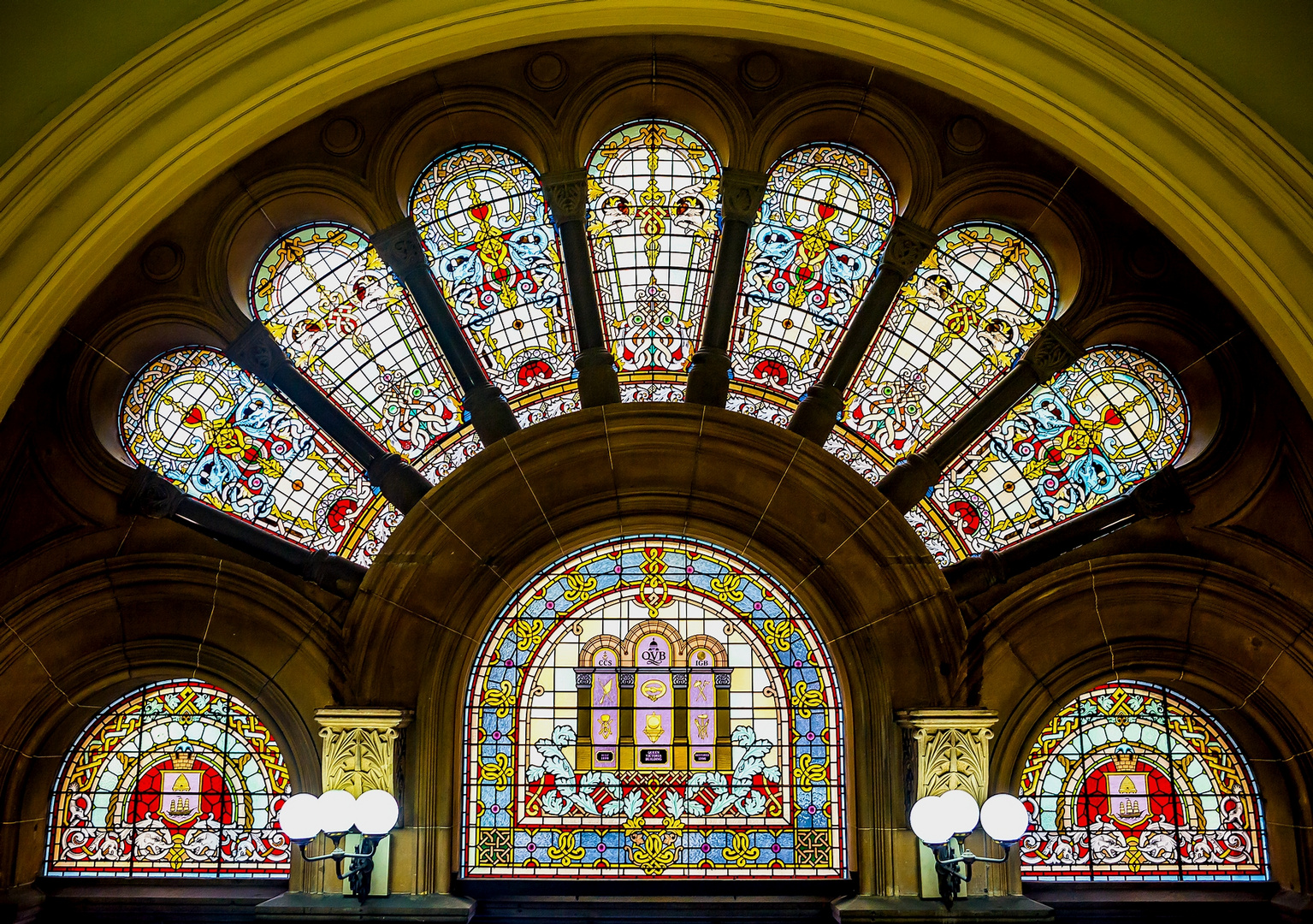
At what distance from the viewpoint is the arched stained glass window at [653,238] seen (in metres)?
6.82

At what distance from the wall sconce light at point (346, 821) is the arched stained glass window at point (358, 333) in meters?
2.10

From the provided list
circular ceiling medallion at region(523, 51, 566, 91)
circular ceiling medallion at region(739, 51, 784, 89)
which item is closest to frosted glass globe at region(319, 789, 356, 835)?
circular ceiling medallion at region(523, 51, 566, 91)

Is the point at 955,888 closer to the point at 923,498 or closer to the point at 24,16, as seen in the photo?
the point at 923,498

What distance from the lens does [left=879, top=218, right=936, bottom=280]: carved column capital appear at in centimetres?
650

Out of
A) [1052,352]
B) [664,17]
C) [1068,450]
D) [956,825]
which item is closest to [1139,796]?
[956,825]

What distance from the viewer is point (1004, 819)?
17.6 ft

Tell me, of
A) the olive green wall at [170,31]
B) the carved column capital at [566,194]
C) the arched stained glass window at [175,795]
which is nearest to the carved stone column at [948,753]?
the olive green wall at [170,31]

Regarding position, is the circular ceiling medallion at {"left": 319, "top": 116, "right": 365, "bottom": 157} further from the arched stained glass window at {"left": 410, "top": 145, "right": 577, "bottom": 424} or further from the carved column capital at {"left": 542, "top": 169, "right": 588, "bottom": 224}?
the carved column capital at {"left": 542, "top": 169, "right": 588, "bottom": 224}

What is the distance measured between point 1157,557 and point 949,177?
8.41 ft

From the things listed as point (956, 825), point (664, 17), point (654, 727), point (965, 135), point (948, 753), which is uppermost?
point (664, 17)

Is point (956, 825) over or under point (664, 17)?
under

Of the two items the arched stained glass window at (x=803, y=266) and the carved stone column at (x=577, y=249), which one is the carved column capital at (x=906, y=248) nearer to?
the arched stained glass window at (x=803, y=266)

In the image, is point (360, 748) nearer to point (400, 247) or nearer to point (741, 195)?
point (400, 247)

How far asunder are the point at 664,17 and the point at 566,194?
1.36 metres
